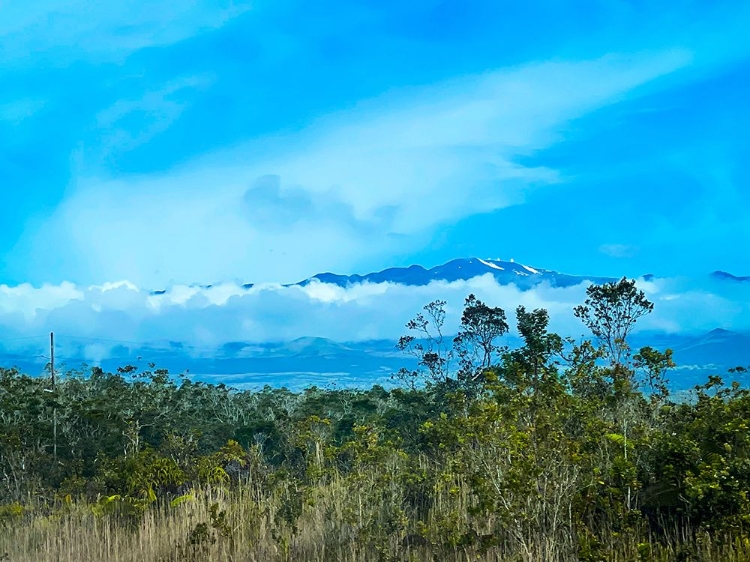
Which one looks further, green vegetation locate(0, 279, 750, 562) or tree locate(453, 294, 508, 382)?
tree locate(453, 294, 508, 382)

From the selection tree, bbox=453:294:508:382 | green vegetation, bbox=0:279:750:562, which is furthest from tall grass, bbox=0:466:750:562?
tree, bbox=453:294:508:382

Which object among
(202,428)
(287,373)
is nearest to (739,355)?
(287,373)

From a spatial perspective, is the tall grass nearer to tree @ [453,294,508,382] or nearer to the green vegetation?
the green vegetation

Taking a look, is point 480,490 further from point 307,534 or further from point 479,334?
point 479,334

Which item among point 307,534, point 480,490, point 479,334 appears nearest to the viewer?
point 480,490

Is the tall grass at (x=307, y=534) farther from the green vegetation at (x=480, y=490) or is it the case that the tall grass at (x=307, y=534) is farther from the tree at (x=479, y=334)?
the tree at (x=479, y=334)

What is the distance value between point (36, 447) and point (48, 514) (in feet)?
12.6

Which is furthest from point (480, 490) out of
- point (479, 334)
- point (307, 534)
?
point (479, 334)

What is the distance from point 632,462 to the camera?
21.3 ft

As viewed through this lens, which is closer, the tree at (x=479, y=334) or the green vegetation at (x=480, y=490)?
the green vegetation at (x=480, y=490)

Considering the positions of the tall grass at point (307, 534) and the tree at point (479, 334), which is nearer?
the tall grass at point (307, 534)

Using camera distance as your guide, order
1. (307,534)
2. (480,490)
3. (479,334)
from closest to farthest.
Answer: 1. (480,490)
2. (307,534)
3. (479,334)

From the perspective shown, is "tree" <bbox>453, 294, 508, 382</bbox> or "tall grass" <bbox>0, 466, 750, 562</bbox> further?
"tree" <bbox>453, 294, 508, 382</bbox>

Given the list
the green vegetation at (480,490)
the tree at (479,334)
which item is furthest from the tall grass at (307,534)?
the tree at (479,334)
